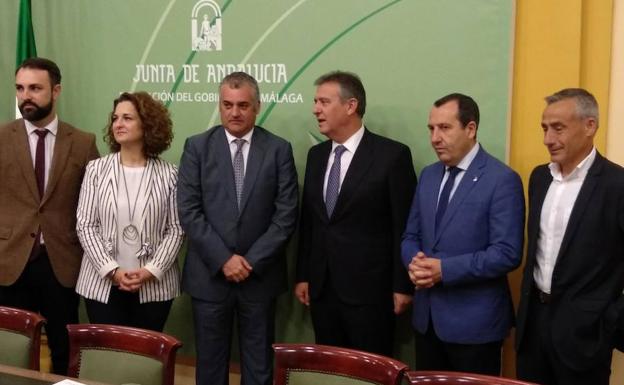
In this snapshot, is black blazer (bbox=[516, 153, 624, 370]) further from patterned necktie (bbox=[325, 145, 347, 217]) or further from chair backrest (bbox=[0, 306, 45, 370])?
chair backrest (bbox=[0, 306, 45, 370])

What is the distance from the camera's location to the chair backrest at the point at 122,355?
2.28 metres

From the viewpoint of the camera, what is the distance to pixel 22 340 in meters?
2.43

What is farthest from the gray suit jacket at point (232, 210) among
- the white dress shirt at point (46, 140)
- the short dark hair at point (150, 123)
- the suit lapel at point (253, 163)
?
the white dress shirt at point (46, 140)

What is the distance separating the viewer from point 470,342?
2.79 metres

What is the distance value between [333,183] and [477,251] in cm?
77

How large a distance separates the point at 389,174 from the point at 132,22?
2020mm

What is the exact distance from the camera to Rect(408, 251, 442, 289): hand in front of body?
279cm

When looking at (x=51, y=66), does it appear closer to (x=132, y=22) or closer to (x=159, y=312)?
(x=132, y=22)

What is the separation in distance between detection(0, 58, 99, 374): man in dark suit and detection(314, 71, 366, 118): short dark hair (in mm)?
1301

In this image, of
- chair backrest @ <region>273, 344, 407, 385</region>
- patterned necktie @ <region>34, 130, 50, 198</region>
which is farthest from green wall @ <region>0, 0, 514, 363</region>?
chair backrest @ <region>273, 344, 407, 385</region>

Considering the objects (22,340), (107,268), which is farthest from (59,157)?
(22,340)

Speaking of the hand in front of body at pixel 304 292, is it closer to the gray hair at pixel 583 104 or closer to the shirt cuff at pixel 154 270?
the shirt cuff at pixel 154 270

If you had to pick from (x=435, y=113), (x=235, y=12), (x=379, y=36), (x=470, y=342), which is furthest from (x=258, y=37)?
(x=470, y=342)

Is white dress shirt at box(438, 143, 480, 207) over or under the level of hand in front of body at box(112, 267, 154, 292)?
over
